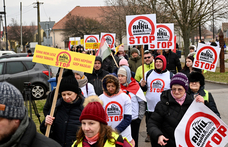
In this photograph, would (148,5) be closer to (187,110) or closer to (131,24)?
(131,24)

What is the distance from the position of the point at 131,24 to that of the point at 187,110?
382 centimetres

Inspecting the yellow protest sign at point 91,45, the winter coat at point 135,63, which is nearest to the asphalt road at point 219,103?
the winter coat at point 135,63

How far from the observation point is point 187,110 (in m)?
3.80

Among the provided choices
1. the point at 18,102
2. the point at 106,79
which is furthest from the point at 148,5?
the point at 18,102

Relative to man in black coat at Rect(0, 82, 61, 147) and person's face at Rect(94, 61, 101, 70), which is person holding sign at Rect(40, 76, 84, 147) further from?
person's face at Rect(94, 61, 101, 70)

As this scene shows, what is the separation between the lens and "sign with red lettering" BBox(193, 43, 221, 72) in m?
6.81

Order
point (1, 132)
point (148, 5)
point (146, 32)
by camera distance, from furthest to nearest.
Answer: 1. point (148, 5)
2. point (146, 32)
3. point (1, 132)

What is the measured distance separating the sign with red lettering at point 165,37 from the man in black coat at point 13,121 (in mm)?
8118

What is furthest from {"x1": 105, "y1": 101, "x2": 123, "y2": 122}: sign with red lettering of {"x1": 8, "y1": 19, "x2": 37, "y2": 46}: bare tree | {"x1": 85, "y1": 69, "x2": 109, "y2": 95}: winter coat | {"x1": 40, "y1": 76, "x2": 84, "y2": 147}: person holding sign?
{"x1": 8, "y1": 19, "x2": 37, "y2": 46}: bare tree

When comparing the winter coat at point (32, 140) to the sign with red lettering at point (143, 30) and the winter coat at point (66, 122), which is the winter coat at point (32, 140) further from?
the sign with red lettering at point (143, 30)

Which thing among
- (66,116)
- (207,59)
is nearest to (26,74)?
(207,59)

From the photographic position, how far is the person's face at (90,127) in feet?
9.64

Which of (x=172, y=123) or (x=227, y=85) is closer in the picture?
(x=172, y=123)

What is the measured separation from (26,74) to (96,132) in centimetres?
1025
